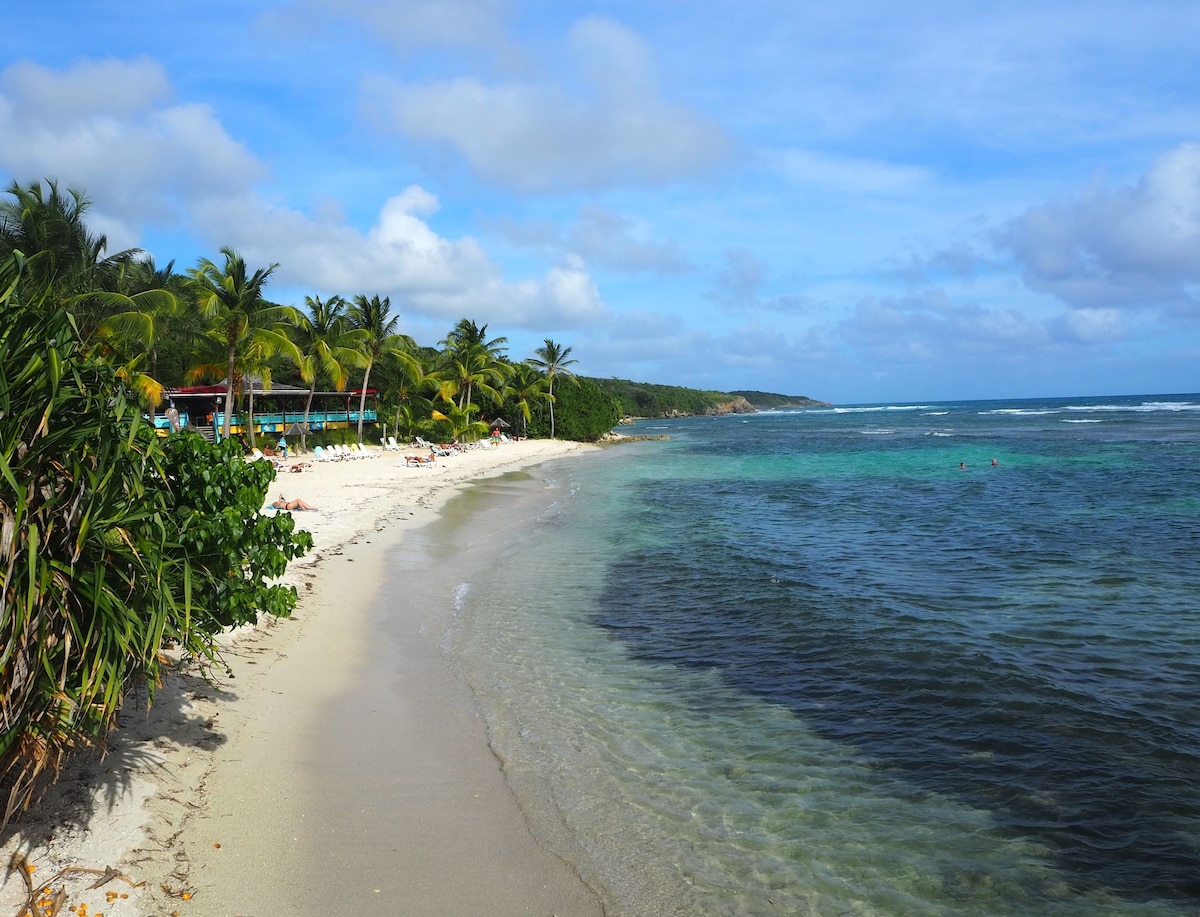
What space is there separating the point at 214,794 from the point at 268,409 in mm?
44236

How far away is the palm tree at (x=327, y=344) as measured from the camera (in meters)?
39.6

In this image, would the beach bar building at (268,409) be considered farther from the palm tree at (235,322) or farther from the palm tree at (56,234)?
the palm tree at (56,234)

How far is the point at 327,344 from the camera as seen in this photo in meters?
42.5

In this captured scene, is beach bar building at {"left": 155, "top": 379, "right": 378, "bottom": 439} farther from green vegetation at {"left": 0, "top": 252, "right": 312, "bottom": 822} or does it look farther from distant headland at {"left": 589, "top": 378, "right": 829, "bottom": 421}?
distant headland at {"left": 589, "top": 378, "right": 829, "bottom": 421}

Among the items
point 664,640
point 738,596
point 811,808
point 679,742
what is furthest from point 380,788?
point 738,596

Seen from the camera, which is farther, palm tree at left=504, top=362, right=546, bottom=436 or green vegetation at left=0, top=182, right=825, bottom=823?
palm tree at left=504, top=362, right=546, bottom=436

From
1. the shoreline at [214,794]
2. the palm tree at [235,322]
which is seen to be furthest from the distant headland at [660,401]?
the shoreline at [214,794]

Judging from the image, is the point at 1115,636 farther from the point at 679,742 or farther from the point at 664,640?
the point at 679,742

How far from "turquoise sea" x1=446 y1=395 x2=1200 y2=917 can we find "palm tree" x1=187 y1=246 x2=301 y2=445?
1870 cm

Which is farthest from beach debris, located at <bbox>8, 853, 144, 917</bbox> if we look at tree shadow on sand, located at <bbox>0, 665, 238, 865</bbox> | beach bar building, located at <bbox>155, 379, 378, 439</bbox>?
beach bar building, located at <bbox>155, 379, 378, 439</bbox>

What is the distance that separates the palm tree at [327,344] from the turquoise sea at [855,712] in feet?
79.7

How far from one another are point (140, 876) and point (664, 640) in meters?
7.62

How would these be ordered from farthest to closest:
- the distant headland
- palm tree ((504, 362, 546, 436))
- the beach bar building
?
the distant headland < palm tree ((504, 362, 546, 436)) < the beach bar building

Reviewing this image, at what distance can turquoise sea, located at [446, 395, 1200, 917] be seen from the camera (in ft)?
18.5
